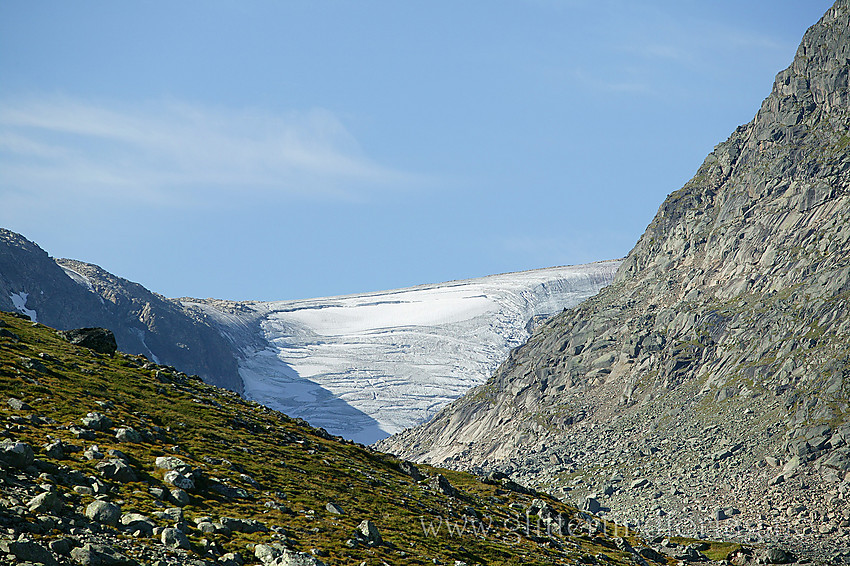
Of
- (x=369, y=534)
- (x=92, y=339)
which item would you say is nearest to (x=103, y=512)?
(x=369, y=534)

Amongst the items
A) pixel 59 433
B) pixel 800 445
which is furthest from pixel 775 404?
pixel 59 433

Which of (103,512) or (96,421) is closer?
(103,512)

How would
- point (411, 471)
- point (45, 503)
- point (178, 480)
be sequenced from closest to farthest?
point (45, 503)
point (178, 480)
point (411, 471)

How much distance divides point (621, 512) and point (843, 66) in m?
91.0

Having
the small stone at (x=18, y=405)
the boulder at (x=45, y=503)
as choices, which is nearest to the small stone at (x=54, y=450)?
the boulder at (x=45, y=503)

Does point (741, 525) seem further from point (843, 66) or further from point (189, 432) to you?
point (843, 66)

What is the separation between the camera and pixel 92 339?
47906 mm

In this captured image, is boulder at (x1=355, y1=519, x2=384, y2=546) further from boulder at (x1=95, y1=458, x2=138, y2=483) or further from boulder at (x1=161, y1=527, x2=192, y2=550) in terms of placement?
boulder at (x1=95, y1=458, x2=138, y2=483)

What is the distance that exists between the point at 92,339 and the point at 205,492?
25123mm

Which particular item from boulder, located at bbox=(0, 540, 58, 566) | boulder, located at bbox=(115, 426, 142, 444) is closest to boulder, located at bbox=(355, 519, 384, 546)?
boulder, located at bbox=(115, 426, 142, 444)

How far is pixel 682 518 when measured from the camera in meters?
91.4

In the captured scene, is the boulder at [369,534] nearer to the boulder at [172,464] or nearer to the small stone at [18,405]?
the boulder at [172,464]

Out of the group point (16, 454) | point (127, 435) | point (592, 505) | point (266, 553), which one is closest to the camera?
point (16, 454)

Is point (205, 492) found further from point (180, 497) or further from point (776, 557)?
point (776, 557)
